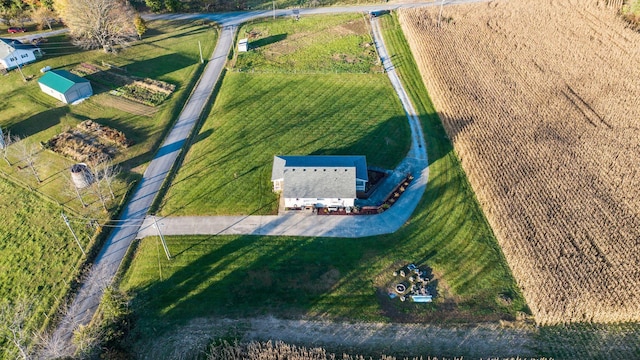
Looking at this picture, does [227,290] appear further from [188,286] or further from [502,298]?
[502,298]

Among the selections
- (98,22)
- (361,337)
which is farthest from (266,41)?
(361,337)

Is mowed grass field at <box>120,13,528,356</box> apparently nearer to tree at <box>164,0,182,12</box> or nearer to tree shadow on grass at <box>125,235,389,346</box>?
tree shadow on grass at <box>125,235,389,346</box>

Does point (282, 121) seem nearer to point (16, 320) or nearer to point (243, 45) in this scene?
point (243, 45)

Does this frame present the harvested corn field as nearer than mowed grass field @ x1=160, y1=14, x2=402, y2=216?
Yes

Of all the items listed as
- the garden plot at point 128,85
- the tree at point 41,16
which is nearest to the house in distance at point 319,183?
the garden plot at point 128,85

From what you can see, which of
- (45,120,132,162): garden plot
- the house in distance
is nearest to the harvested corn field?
the house in distance
